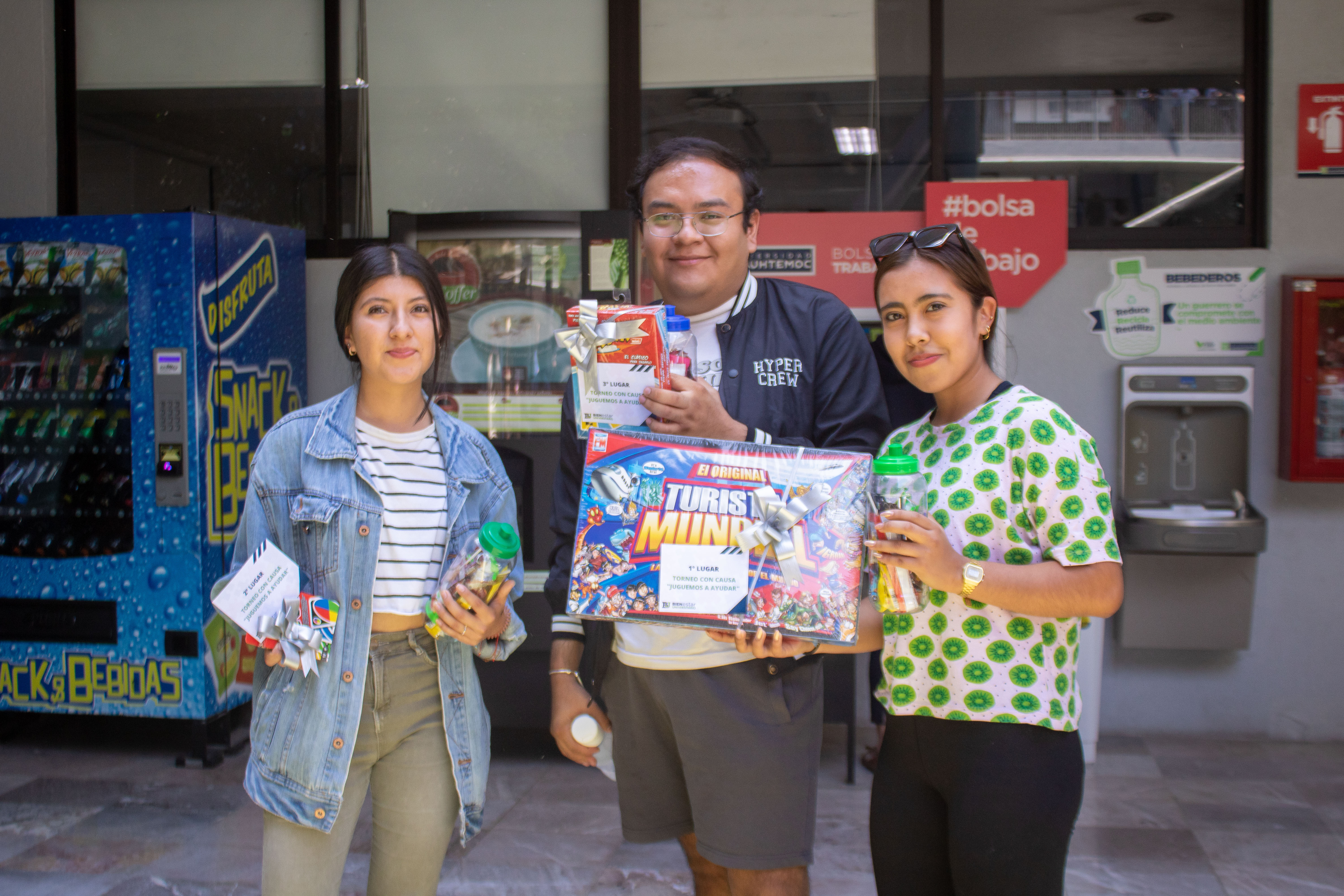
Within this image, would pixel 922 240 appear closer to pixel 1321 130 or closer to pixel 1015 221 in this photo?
pixel 1015 221

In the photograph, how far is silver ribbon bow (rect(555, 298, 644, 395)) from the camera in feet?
5.11

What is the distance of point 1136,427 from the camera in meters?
3.92

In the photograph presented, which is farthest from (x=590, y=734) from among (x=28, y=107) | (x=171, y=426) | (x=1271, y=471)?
(x=28, y=107)

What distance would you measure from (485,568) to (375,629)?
0.28 meters

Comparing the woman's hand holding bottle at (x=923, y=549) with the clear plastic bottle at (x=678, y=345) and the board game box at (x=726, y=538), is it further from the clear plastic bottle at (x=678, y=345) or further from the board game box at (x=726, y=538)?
the clear plastic bottle at (x=678, y=345)

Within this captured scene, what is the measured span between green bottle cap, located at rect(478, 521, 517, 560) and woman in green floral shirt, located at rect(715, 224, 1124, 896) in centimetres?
42

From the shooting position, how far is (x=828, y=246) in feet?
13.4

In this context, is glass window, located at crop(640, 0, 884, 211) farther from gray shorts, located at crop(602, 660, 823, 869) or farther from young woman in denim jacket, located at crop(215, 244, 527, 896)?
gray shorts, located at crop(602, 660, 823, 869)

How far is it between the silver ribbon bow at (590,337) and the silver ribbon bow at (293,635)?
1.99ft

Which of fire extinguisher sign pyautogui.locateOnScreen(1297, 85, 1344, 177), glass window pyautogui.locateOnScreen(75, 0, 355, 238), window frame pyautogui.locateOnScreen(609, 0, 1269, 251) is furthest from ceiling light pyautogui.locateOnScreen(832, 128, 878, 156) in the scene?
glass window pyautogui.locateOnScreen(75, 0, 355, 238)

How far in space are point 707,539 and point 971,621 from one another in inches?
17.3

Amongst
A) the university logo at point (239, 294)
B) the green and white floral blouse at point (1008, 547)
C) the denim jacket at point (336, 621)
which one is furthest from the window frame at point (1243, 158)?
the green and white floral blouse at point (1008, 547)

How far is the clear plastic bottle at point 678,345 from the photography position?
1584 millimetres

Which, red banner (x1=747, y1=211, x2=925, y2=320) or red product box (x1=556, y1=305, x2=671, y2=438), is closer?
red product box (x1=556, y1=305, x2=671, y2=438)
